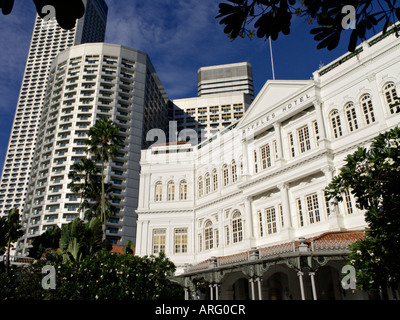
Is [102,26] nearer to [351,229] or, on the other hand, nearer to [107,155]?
[107,155]

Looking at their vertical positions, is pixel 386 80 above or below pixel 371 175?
above

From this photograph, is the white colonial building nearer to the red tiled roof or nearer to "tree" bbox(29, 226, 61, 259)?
the red tiled roof

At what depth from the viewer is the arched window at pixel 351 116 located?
84.6ft

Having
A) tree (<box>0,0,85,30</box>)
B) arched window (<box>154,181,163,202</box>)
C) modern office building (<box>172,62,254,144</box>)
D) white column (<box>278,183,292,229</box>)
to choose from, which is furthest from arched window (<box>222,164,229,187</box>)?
modern office building (<box>172,62,254,144</box>)

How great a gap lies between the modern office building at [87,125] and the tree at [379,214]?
66.2m

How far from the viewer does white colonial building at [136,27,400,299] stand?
75.7ft

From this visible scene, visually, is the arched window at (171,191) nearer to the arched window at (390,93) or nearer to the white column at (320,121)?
the white column at (320,121)

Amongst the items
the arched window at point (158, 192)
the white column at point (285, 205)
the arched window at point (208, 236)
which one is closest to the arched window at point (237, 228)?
the arched window at point (208, 236)

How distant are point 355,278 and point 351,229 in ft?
36.3

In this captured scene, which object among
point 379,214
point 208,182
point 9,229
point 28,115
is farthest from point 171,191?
point 28,115

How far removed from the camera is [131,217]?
76.6 m

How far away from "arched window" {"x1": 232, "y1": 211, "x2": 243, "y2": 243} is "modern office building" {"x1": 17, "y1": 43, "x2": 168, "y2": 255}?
4528cm

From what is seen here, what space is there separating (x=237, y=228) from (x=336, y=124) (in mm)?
12572
